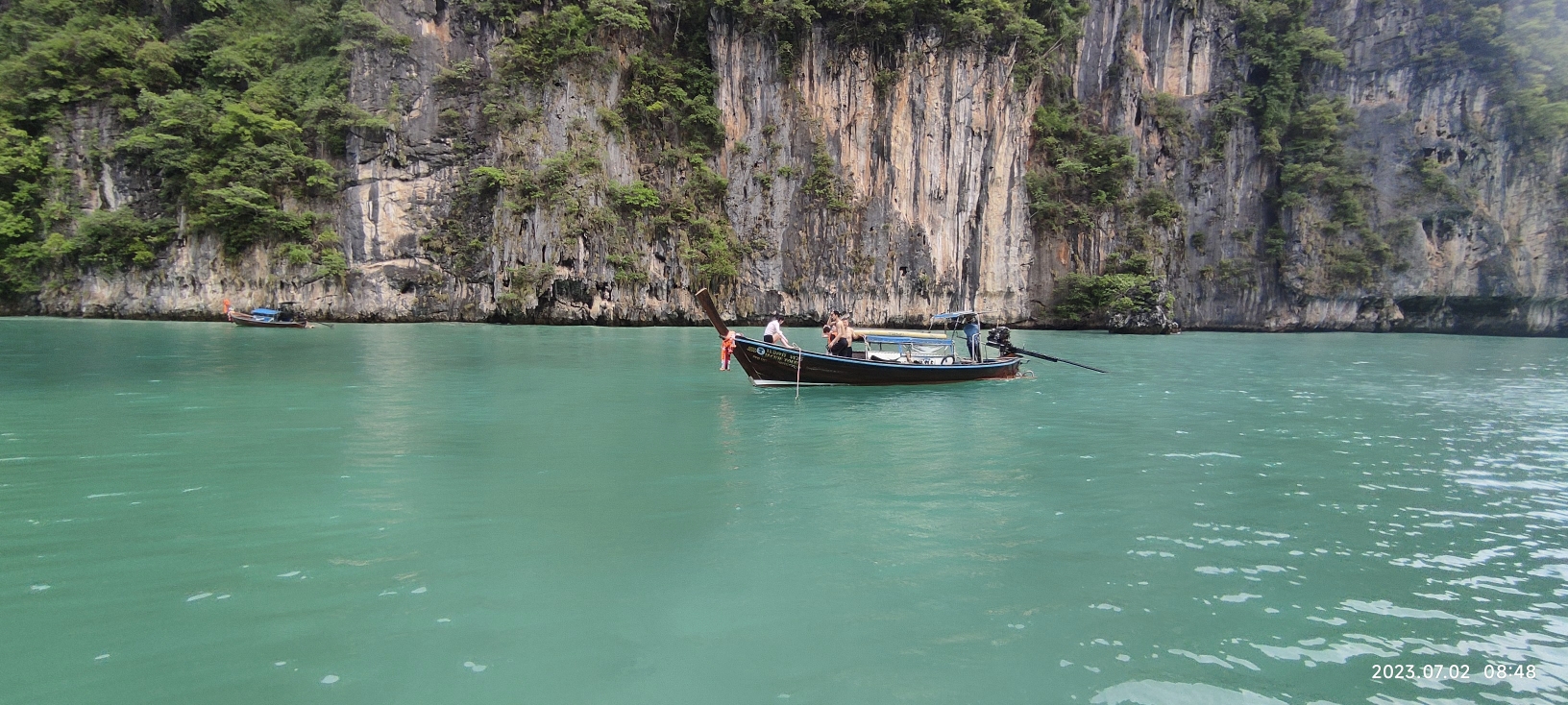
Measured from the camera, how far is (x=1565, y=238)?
122 feet

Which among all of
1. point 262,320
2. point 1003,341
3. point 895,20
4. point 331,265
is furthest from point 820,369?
point 895,20

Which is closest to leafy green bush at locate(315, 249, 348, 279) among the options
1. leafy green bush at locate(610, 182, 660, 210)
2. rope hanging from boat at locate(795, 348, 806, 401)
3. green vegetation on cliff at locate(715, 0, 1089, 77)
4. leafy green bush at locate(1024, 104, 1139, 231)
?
leafy green bush at locate(610, 182, 660, 210)

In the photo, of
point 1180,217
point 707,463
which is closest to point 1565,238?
point 1180,217

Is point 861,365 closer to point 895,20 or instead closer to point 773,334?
point 773,334

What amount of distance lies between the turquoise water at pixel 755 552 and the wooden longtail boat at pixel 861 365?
2.00 m

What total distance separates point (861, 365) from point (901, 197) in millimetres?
25159

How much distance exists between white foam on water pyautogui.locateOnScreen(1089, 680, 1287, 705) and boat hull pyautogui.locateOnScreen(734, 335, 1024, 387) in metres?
9.66

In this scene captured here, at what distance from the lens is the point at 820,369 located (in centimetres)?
1348

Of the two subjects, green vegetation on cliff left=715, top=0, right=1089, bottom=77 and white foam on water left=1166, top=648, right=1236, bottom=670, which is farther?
green vegetation on cliff left=715, top=0, right=1089, bottom=77

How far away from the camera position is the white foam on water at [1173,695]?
3.33 metres

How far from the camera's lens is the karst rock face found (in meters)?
32.1

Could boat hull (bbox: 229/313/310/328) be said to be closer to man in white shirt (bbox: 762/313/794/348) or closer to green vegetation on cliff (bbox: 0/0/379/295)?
green vegetation on cliff (bbox: 0/0/379/295)

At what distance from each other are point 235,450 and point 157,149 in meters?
33.1

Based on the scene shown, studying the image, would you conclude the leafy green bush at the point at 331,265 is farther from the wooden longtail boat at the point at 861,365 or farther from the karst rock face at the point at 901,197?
the wooden longtail boat at the point at 861,365
